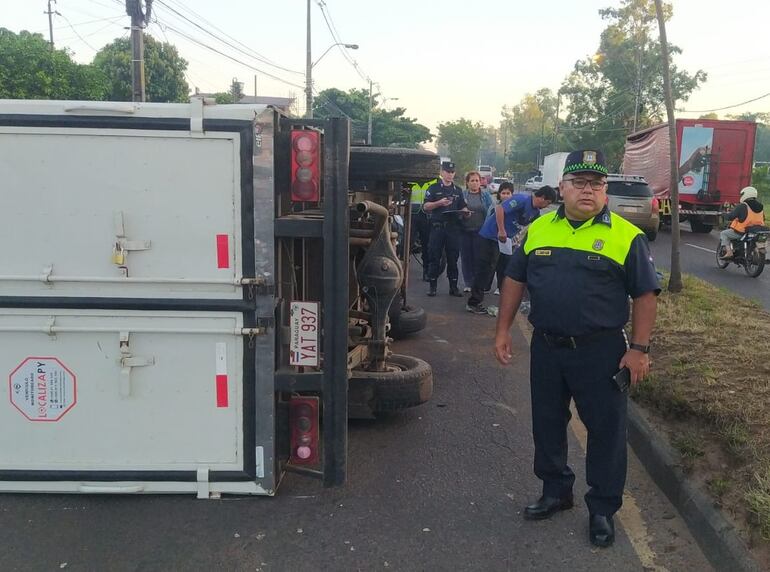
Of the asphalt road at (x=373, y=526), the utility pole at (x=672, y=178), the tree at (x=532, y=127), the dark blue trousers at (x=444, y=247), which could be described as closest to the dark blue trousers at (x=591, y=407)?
the asphalt road at (x=373, y=526)

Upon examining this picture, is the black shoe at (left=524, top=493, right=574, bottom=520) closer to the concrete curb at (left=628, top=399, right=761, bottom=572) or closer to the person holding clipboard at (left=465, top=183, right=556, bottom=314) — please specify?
the concrete curb at (left=628, top=399, right=761, bottom=572)

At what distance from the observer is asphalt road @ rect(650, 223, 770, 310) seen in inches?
426

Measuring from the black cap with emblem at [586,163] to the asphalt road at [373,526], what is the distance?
1788 millimetres

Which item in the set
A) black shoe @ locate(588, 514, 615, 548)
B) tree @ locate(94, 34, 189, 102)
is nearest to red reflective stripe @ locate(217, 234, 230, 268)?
black shoe @ locate(588, 514, 615, 548)

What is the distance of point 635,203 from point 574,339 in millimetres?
15971

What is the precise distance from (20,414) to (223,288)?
47.5 inches

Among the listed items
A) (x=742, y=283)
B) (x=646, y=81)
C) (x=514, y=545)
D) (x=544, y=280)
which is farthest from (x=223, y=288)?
(x=646, y=81)

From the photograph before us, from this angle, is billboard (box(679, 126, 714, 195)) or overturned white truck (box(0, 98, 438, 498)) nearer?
overturned white truck (box(0, 98, 438, 498))

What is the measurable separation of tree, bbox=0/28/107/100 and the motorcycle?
24219 mm

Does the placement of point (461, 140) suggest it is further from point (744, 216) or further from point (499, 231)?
point (499, 231)

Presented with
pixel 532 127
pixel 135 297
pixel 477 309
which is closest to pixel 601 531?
pixel 135 297

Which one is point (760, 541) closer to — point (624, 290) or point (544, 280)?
point (624, 290)

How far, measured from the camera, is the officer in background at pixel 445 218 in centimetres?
915

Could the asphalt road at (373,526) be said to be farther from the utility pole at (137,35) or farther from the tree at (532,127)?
the tree at (532,127)
